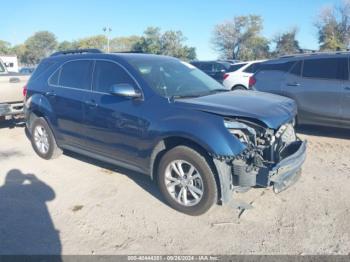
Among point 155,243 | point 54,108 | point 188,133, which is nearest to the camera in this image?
point 155,243

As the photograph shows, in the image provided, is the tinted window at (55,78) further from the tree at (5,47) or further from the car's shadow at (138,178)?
the tree at (5,47)

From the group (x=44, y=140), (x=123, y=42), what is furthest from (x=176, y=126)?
(x=123, y=42)

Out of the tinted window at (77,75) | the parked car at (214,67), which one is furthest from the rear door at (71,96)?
the parked car at (214,67)

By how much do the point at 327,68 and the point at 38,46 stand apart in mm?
85032

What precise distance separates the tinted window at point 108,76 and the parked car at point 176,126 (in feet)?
0.05

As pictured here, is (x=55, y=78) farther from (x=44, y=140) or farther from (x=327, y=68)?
(x=327, y=68)

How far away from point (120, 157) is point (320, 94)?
4590mm

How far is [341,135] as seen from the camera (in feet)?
25.8

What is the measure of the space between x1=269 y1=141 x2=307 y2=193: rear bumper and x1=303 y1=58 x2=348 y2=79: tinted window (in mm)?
3389

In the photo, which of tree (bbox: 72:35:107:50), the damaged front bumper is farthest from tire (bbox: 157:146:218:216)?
tree (bbox: 72:35:107:50)

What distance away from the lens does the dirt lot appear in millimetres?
3654

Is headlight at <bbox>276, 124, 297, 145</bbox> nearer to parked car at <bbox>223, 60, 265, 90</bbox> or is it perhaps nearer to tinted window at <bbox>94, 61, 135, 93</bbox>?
tinted window at <bbox>94, 61, 135, 93</bbox>

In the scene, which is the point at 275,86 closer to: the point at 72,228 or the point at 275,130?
the point at 275,130

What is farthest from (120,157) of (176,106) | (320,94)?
(320,94)
